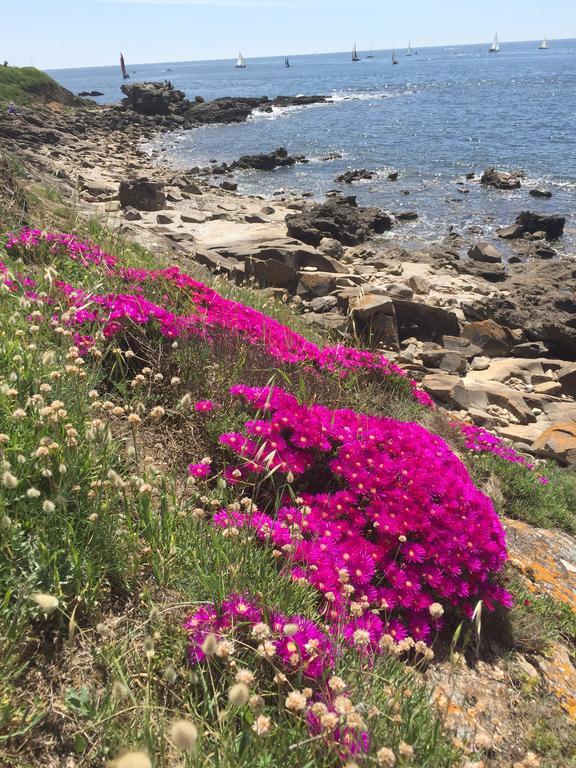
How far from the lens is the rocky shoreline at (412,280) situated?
10.0 metres

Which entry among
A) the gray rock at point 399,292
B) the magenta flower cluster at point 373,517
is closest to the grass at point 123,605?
the magenta flower cluster at point 373,517

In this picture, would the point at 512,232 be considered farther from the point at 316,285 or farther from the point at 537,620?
the point at 537,620

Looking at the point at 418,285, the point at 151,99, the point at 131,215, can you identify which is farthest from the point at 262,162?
the point at 151,99

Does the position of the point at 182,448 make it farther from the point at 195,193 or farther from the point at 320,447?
the point at 195,193

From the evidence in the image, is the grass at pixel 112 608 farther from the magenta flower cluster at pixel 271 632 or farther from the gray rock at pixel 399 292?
the gray rock at pixel 399 292

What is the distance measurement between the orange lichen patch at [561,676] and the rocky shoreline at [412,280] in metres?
4.73

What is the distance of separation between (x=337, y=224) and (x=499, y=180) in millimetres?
13096

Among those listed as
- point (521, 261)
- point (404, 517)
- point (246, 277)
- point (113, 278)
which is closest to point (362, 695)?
point (404, 517)

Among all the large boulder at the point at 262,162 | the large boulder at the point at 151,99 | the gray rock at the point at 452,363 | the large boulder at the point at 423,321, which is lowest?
the gray rock at the point at 452,363

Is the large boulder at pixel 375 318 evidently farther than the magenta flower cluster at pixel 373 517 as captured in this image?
Yes

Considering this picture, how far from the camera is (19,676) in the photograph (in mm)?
2113

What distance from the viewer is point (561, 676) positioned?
3607 mm

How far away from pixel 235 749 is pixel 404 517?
1.91 metres

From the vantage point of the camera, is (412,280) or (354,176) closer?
(412,280)
